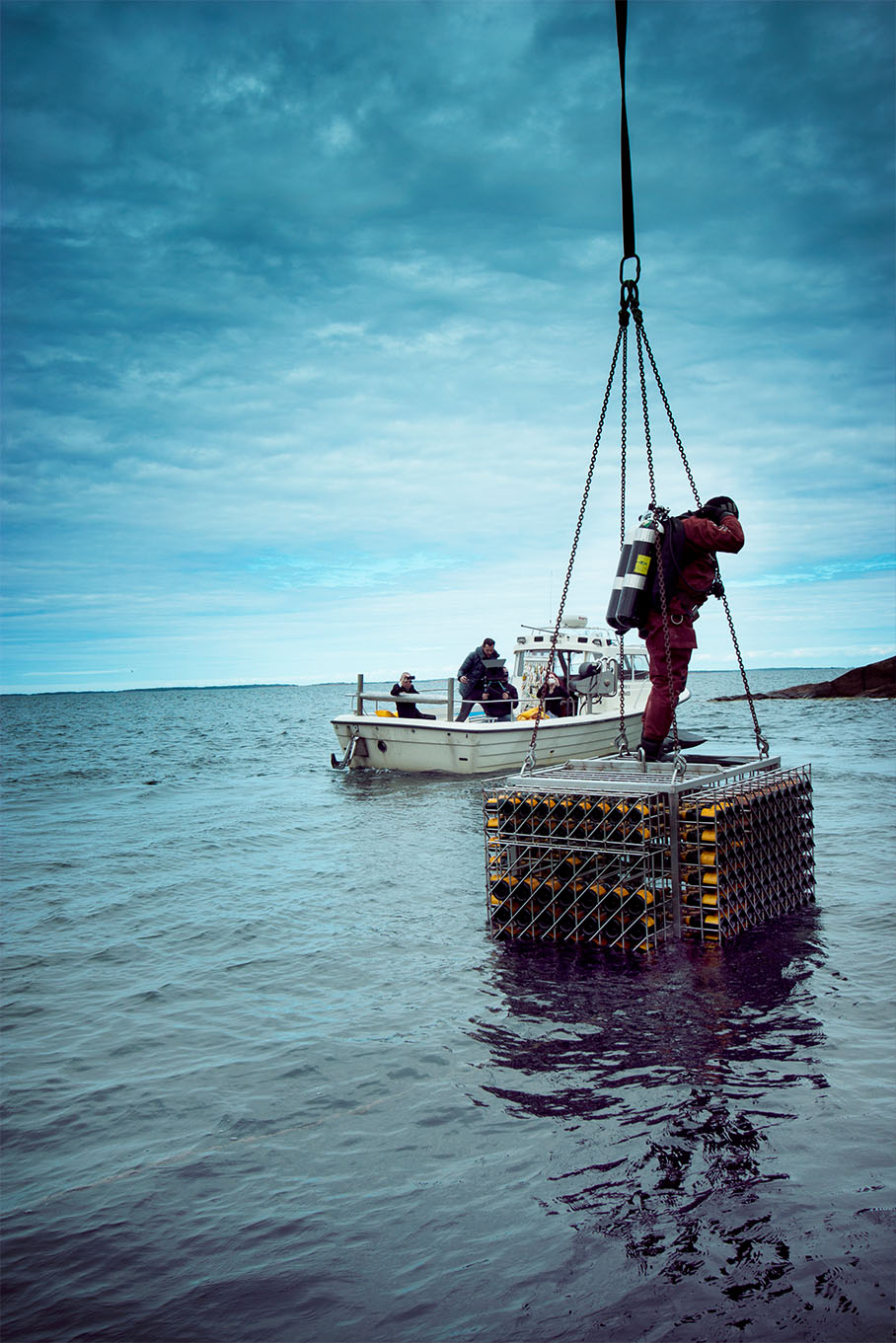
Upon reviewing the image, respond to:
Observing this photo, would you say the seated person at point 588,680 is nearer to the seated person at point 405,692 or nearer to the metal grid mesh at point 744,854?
the seated person at point 405,692

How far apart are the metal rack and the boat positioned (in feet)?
29.0

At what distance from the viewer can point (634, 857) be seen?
6801 millimetres

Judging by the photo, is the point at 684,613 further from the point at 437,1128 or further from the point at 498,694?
the point at 498,694

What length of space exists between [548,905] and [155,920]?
4.10m

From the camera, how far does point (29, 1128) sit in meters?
4.68

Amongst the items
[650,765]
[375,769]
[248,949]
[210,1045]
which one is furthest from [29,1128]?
[375,769]

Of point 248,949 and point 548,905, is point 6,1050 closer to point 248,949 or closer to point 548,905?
point 248,949

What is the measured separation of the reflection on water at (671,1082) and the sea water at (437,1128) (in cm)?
2

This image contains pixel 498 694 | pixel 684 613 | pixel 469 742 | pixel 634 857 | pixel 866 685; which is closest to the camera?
pixel 634 857

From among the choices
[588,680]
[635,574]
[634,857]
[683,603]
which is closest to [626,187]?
[635,574]

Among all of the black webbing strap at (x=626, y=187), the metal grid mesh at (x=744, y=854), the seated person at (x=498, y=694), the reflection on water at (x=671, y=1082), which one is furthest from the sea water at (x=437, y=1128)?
the seated person at (x=498, y=694)

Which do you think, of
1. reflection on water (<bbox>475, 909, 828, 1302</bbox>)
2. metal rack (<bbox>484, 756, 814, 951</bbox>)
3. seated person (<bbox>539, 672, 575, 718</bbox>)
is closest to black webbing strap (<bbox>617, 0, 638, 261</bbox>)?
metal rack (<bbox>484, 756, 814, 951</bbox>)

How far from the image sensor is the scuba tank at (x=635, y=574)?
751 centimetres

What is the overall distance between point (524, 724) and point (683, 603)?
387 inches
